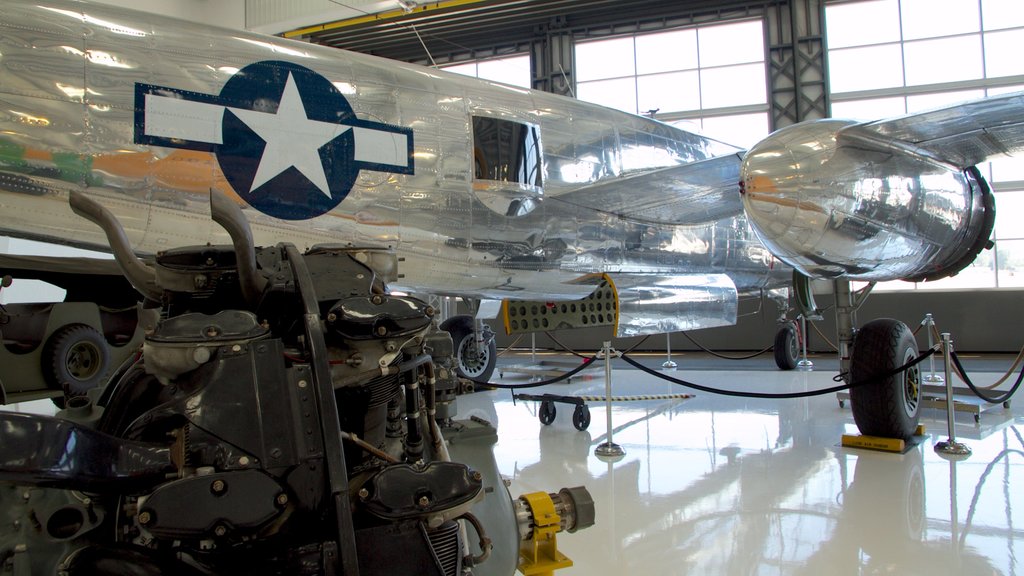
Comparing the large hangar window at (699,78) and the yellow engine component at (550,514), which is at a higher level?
the large hangar window at (699,78)

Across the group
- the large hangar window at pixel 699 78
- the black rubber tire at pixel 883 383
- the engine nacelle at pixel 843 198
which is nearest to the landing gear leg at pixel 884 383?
the black rubber tire at pixel 883 383

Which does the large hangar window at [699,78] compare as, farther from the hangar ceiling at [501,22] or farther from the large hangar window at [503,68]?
the large hangar window at [503,68]

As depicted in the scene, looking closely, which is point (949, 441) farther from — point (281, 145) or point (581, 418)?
point (281, 145)

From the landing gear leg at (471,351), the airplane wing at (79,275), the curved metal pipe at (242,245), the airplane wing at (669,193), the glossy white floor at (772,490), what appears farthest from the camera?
the landing gear leg at (471,351)

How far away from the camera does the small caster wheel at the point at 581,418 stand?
6156mm

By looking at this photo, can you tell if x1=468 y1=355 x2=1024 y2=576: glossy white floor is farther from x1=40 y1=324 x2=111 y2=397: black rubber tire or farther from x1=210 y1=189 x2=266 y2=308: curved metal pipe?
x1=40 y1=324 x2=111 y2=397: black rubber tire

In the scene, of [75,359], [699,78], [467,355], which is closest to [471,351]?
[467,355]

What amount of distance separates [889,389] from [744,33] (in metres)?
13.6

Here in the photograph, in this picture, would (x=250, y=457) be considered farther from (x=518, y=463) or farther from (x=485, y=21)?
(x=485, y=21)

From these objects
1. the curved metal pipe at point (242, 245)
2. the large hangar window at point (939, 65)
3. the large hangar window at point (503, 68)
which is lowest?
the curved metal pipe at point (242, 245)

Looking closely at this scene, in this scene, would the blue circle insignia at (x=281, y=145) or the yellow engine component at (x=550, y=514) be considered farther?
the blue circle insignia at (x=281, y=145)

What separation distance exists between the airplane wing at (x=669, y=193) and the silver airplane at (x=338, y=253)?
24 millimetres

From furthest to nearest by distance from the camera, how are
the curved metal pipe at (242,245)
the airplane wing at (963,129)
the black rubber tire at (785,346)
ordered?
1. the black rubber tire at (785,346)
2. the airplane wing at (963,129)
3. the curved metal pipe at (242,245)

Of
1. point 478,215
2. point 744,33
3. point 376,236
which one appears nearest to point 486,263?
point 478,215
